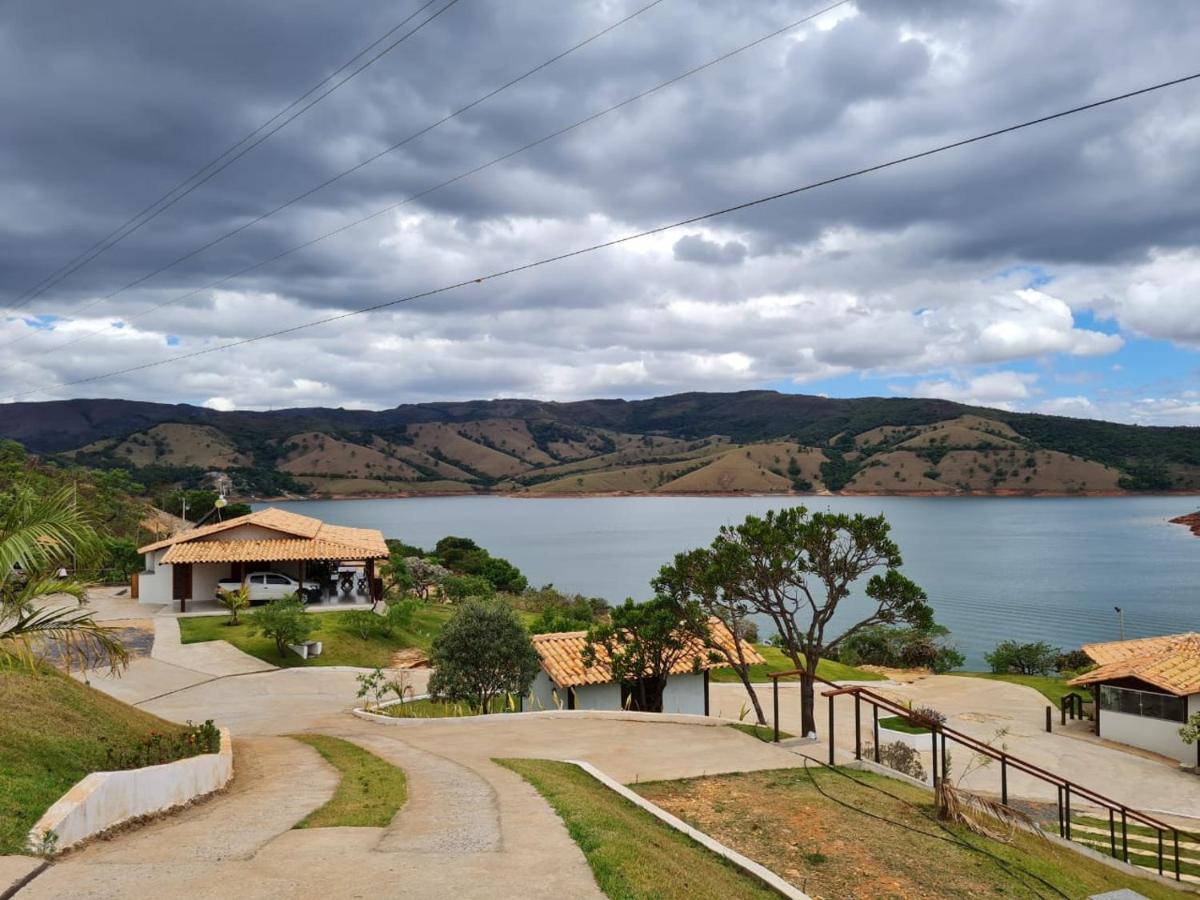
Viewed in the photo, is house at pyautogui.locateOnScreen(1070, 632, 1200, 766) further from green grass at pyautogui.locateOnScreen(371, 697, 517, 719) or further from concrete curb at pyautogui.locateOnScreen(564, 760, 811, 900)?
concrete curb at pyautogui.locateOnScreen(564, 760, 811, 900)

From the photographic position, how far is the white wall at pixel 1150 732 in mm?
26564

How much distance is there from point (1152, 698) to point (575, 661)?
64.1 ft

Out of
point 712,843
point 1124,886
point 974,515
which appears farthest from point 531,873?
point 974,515

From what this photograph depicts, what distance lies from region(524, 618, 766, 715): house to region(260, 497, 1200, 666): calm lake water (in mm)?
39332

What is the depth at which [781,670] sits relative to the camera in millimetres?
38656

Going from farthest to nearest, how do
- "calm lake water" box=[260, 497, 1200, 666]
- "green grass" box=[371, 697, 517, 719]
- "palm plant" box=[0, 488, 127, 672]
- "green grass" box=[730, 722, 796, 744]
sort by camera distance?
1. "calm lake water" box=[260, 497, 1200, 666]
2. "green grass" box=[371, 697, 517, 719]
3. "green grass" box=[730, 722, 796, 744]
4. "palm plant" box=[0, 488, 127, 672]

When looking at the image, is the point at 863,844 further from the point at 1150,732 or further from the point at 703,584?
the point at 1150,732

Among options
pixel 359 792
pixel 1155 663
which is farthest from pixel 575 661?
pixel 1155 663

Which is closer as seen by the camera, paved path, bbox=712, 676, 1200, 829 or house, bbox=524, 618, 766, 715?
paved path, bbox=712, 676, 1200, 829

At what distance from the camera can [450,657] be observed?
71.6 feet

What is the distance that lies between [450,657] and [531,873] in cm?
1491

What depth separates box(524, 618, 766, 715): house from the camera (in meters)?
23.7

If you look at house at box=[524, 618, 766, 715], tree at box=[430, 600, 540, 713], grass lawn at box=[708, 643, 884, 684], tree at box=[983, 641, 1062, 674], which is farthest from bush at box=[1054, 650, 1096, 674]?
tree at box=[430, 600, 540, 713]

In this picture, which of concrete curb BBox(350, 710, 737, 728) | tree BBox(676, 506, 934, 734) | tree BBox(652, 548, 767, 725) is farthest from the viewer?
tree BBox(652, 548, 767, 725)
